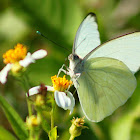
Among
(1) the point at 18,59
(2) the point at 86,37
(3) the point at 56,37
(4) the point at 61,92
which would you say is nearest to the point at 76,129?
(4) the point at 61,92

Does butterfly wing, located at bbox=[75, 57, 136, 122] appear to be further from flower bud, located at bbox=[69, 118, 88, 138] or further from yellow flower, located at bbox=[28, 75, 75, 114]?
flower bud, located at bbox=[69, 118, 88, 138]

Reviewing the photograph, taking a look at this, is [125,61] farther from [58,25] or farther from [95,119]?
[58,25]

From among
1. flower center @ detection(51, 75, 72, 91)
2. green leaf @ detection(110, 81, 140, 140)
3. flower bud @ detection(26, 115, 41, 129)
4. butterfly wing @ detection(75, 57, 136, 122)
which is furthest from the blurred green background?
flower bud @ detection(26, 115, 41, 129)

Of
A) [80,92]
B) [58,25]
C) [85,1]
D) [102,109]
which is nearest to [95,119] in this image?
[102,109]

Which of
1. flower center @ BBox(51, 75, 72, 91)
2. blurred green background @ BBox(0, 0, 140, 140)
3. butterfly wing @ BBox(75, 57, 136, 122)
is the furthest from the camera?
blurred green background @ BBox(0, 0, 140, 140)

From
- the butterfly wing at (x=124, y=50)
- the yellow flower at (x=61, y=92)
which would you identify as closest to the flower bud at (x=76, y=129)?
the yellow flower at (x=61, y=92)
